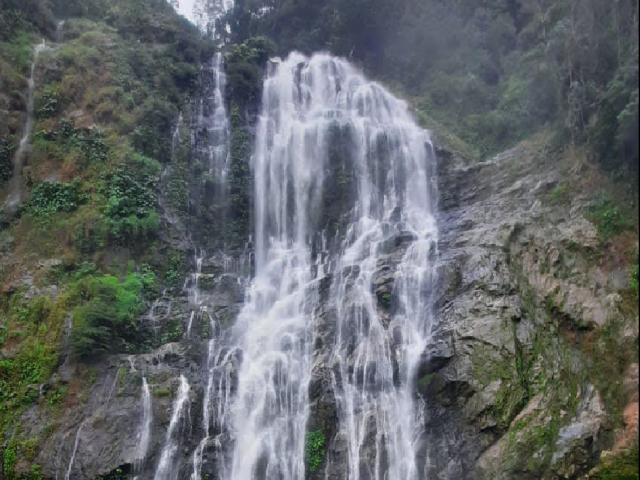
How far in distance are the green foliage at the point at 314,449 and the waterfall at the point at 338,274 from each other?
0.18m

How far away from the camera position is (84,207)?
1842 cm

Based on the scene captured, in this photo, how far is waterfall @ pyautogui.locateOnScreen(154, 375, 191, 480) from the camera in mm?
13320

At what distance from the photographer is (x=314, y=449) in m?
13.6

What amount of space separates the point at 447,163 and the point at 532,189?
15.2 ft

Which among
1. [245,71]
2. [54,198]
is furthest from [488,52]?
[54,198]

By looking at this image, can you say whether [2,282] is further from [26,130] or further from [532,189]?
[532,189]

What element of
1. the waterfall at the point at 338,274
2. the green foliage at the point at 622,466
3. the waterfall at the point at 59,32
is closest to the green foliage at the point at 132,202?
the waterfall at the point at 338,274

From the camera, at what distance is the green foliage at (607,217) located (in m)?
13.6

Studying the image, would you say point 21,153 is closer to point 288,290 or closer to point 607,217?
point 288,290

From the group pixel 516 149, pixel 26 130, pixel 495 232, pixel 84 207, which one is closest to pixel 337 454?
pixel 495 232

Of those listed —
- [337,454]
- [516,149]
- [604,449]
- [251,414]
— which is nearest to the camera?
[604,449]

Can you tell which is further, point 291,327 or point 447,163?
point 447,163

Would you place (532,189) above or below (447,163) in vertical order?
below

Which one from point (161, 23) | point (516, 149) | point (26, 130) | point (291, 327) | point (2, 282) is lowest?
point (291, 327)
